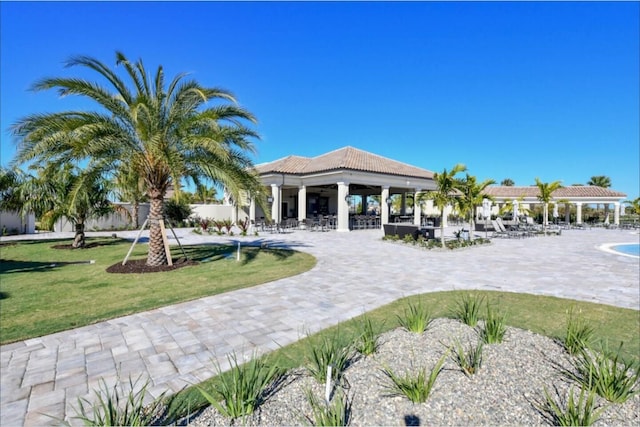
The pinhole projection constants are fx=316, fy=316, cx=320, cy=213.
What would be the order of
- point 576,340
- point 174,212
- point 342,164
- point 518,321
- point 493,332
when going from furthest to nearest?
point 174,212 < point 342,164 < point 518,321 < point 493,332 < point 576,340

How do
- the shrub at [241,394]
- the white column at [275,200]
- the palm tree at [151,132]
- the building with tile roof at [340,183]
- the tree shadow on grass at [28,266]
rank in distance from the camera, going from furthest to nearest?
the white column at [275,200] < the building with tile roof at [340,183] < the tree shadow on grass at [28,266] < the palm tree at [151,132] < the shrub at [241,394]

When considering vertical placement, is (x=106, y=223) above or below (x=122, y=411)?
above

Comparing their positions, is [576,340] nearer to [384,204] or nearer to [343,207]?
[343,207]

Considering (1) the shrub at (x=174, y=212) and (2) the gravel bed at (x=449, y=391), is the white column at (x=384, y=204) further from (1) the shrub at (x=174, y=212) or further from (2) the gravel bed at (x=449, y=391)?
(2) the gravel bed at (x=449, y=391)

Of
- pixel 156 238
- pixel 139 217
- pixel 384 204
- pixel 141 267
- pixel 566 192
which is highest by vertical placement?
A: pixel 566 192

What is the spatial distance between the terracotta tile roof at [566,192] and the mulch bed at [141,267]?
33411mm

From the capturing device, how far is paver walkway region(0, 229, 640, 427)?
3.29 meters

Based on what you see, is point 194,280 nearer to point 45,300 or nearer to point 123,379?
point 45,300

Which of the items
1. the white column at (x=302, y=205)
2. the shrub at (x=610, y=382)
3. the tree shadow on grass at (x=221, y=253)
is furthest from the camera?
the white column at (x=302, y=205)

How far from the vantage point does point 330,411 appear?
2.48 metres

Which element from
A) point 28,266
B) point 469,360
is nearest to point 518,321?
point 469,360

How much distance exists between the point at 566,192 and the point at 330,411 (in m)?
46.1

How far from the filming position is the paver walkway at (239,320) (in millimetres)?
3291

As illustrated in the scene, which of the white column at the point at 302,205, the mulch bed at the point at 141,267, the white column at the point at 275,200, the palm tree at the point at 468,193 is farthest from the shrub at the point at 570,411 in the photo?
the white column at the point at 275,200
